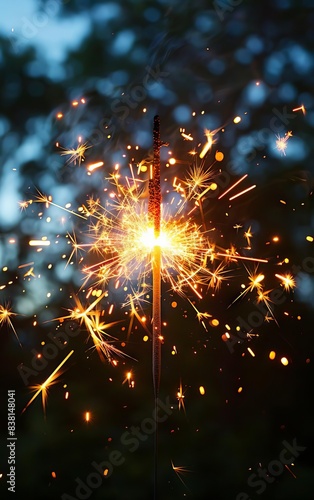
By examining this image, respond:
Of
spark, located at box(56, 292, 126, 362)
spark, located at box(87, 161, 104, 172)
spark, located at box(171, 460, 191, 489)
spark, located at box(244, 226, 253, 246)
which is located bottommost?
spark, located at box(171, 460, 191, 489)

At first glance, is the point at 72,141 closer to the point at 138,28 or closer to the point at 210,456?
the point at 138,28

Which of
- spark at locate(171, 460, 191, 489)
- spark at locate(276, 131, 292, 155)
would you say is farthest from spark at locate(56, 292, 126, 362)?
spark at locate(276, 131, 292, 155)

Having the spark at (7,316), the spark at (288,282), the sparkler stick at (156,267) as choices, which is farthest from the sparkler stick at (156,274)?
the spark at (7,316)

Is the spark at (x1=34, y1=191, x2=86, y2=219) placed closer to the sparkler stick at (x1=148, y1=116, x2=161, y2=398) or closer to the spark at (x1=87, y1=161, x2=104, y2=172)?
the spark at (x1=87, y1=161, x2=104, y2=172)

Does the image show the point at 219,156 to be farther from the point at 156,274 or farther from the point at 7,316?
the point at 7,316

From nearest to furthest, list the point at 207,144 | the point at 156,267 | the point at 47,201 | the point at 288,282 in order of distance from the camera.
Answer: the point at 156,267
the point at 288,282
the point at 207,144
the point at 47,201

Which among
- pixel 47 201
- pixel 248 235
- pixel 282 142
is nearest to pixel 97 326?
pixel 47 201

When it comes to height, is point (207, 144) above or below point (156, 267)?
above

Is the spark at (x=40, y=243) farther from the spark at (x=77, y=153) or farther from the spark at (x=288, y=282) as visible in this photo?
the spark at (x=288, y=282)

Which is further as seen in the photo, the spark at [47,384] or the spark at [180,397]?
the spark at [47,384]
